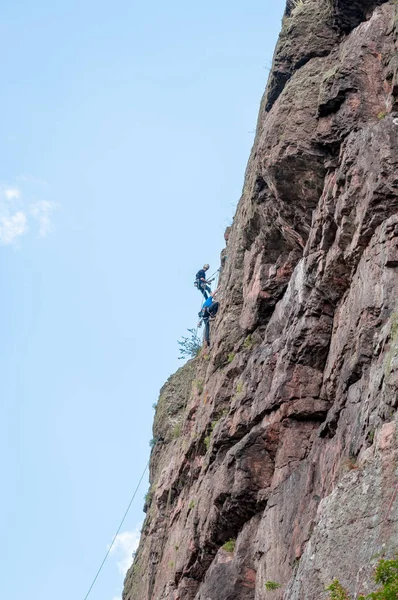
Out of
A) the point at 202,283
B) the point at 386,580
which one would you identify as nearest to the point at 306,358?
the point at 386,580

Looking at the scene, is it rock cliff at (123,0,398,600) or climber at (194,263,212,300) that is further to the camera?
climber at (194,263,212,300)

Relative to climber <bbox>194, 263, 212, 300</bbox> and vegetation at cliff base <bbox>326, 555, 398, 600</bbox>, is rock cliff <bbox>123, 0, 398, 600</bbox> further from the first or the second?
climber <bbox>194, 263, 212, 300</bbox>

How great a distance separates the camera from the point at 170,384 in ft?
91.8

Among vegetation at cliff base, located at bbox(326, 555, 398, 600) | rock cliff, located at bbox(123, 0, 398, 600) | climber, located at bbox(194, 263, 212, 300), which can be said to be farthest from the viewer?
climber, located at bbox(194, 263, 212, 300)

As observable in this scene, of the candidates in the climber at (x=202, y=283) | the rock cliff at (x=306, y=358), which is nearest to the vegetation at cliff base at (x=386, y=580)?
the rock cliff at (x=306, y=358)

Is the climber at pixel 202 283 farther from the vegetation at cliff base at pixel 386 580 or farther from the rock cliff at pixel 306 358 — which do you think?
the vegetation at cliff base at pixel 386 580

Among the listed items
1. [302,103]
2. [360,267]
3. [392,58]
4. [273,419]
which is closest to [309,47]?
[302,103]

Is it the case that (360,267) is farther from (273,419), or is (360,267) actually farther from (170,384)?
(170,384)

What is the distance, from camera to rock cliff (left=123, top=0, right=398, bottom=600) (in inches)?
395

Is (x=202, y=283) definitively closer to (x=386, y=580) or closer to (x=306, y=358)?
(x=306, y=358)

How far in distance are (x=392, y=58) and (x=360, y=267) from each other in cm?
489

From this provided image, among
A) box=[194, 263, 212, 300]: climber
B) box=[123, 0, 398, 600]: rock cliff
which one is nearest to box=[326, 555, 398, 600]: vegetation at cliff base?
box=[123, 0, 398, 600]: rock cliff

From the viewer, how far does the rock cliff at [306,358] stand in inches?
395

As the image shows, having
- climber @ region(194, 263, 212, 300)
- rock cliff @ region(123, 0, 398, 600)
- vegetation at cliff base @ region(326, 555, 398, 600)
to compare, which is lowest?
vegetation at cliff base @ region(326, 555, 398, 600)
